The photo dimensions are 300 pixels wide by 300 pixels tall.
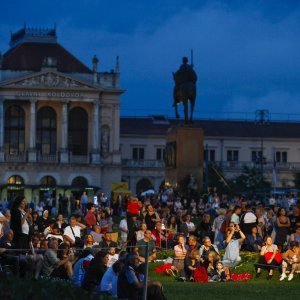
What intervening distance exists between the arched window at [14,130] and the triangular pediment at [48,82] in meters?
2.48

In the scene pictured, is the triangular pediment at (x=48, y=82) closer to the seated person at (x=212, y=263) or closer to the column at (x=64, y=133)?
the column at (x=64, y=133)

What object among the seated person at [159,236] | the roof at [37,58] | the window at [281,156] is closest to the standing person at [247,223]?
the seated person at [159,236]

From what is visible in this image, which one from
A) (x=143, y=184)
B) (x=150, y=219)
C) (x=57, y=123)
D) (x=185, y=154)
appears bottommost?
(x=150, y=219)

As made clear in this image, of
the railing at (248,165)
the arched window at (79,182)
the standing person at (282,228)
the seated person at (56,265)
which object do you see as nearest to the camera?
the seated person at (56,265)

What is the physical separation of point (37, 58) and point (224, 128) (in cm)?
2553

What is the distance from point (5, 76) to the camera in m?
108

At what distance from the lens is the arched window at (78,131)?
11069cm

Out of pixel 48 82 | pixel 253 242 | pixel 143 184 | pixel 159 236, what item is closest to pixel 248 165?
pixel 143 184

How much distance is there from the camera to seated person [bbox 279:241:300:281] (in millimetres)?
27484

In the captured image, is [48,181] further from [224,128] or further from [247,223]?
[247,223]

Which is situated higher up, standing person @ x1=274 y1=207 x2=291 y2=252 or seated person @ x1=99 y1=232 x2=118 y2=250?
standing person @ x1=274 y1=207 x2=291 y2=252

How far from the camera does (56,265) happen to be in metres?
23.3

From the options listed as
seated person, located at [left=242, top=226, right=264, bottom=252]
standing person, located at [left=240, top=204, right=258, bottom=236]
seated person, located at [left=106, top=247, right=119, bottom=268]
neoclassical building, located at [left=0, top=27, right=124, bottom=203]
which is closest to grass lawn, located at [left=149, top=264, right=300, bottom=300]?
seated person, located at [left=106, top=247, right=119, bottom=268]

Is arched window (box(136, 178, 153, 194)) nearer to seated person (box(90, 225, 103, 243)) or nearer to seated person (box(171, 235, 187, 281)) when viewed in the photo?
seated person (box(90, 225, 103, 243))
